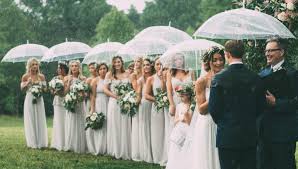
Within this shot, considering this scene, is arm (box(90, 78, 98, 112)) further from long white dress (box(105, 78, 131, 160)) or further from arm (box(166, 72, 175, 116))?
arm (box(166, 72, 175, 116))

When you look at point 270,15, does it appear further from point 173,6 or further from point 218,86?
point 173,6

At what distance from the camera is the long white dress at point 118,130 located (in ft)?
46.7

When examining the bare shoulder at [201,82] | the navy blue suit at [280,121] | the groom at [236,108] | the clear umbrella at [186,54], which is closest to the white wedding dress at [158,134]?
the clear umbrella at [186,54]

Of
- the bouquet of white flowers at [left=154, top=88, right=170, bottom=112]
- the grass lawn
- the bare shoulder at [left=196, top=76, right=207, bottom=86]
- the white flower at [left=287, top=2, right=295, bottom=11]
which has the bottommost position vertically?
the grass lawn

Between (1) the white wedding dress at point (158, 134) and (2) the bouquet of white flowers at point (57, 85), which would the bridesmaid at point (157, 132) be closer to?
(1) the white wedding dress at point (158, 134)

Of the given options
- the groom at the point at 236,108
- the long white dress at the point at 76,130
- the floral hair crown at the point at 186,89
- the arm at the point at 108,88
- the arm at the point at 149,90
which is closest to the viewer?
the groom at the point at 236,108

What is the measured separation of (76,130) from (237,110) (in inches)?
358

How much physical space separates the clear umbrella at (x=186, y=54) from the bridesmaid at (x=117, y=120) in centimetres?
293

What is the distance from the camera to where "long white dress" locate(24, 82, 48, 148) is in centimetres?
1652

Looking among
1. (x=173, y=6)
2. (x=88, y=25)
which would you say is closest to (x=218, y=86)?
(x=88, y=25)

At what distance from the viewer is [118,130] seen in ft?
47.5

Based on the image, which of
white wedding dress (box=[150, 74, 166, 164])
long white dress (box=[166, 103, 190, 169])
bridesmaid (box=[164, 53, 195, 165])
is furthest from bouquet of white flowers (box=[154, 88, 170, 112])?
long white dress (box=[166, 103, 190, 169])

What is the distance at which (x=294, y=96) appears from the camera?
7.83 m

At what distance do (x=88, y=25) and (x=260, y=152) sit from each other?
207ft
